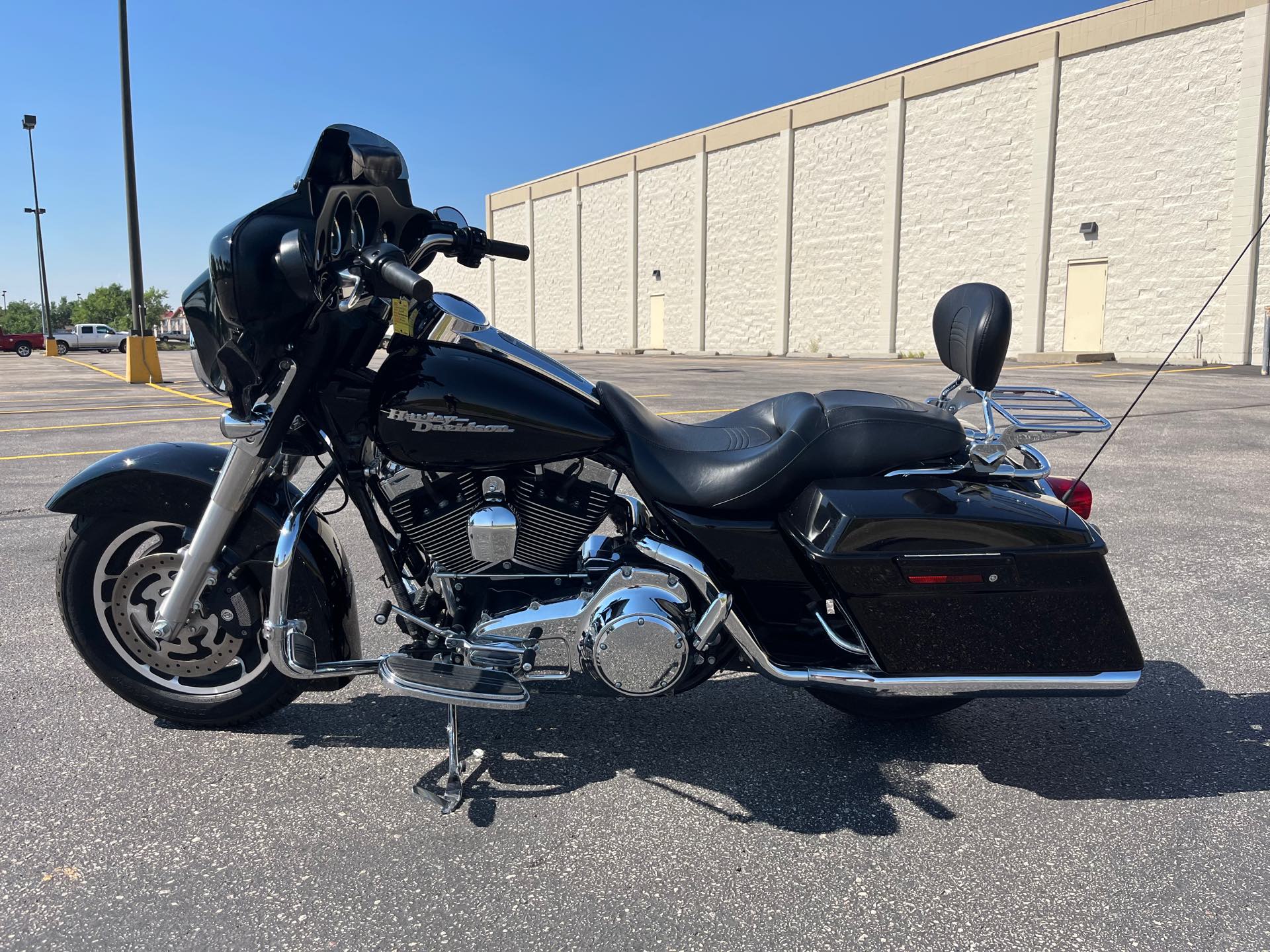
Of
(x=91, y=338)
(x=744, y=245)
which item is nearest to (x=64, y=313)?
(x=91, y=338)

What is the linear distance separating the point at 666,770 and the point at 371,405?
4.46 ft

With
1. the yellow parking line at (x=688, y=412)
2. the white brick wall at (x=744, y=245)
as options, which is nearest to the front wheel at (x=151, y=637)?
the yellow parking line at (x=688, y=412)

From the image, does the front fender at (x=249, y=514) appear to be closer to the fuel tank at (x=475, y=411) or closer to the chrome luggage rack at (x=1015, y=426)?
the fuel tank at (x=475, y=411)

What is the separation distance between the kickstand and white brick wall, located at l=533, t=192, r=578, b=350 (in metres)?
41.8

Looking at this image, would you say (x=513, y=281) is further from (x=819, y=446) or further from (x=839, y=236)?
(x=819, y=446)

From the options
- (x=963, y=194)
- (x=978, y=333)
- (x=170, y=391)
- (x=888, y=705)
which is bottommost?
(x=888, y=705)

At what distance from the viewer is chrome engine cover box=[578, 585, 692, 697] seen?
2340mm

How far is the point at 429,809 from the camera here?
2.44 m

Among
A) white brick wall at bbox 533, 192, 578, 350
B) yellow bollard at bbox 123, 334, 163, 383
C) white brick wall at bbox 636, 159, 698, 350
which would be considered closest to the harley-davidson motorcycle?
yellow bollard at bbox 123, 334, 163, 383

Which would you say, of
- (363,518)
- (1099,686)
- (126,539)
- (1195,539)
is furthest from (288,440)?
(1195,539)

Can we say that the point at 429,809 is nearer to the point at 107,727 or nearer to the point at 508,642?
the point at 508,642

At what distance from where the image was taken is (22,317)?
11675 centimetres

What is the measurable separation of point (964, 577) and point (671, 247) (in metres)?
36.3

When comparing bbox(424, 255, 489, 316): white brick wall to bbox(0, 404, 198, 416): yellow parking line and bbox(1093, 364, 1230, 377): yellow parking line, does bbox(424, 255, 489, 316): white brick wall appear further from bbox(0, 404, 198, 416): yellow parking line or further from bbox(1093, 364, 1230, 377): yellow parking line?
bbox(0, 404, 198, 416): yellow parking line
